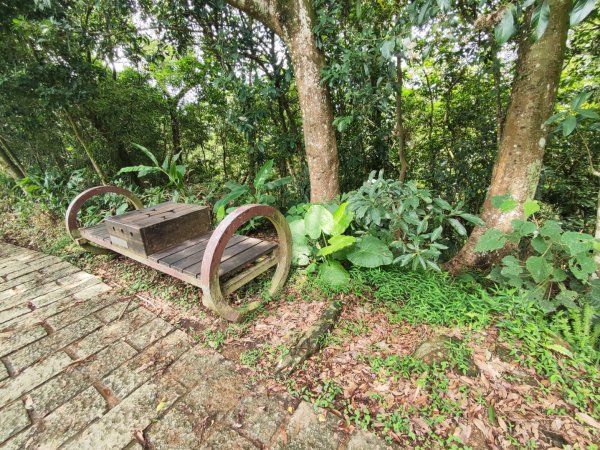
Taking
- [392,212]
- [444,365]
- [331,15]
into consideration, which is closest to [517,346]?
[444,365]

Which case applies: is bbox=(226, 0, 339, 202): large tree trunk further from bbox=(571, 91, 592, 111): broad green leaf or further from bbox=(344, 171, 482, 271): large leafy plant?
bbox=(571, 91, 592, 111): broad green leaf

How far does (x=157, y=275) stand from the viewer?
A: 115 inches

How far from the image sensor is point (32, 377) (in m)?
1.80

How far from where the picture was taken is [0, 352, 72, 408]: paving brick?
1.69 m

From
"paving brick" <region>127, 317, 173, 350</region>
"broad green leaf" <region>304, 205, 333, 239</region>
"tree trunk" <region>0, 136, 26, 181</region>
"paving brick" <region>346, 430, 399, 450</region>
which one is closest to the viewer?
"paving brick" <region>346, 430, 399, 450</region>

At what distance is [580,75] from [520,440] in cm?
401

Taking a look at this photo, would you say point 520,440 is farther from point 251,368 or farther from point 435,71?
point 435,71

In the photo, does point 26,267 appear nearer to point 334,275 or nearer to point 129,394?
point 129,394

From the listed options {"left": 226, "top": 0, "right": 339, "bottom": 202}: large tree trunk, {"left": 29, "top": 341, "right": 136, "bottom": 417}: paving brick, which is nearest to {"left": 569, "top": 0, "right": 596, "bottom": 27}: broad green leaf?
{"left": 226, "top": 0, "right": 339, "bottom": 202}: large tree trunk

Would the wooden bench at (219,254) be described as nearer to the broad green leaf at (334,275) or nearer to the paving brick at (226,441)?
the broad green leaf at (334,275)

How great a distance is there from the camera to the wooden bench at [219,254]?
184 cm

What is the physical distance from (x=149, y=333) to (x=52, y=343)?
761mm

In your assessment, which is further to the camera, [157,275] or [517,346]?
[157,275]

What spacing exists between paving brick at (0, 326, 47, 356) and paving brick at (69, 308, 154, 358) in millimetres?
419
